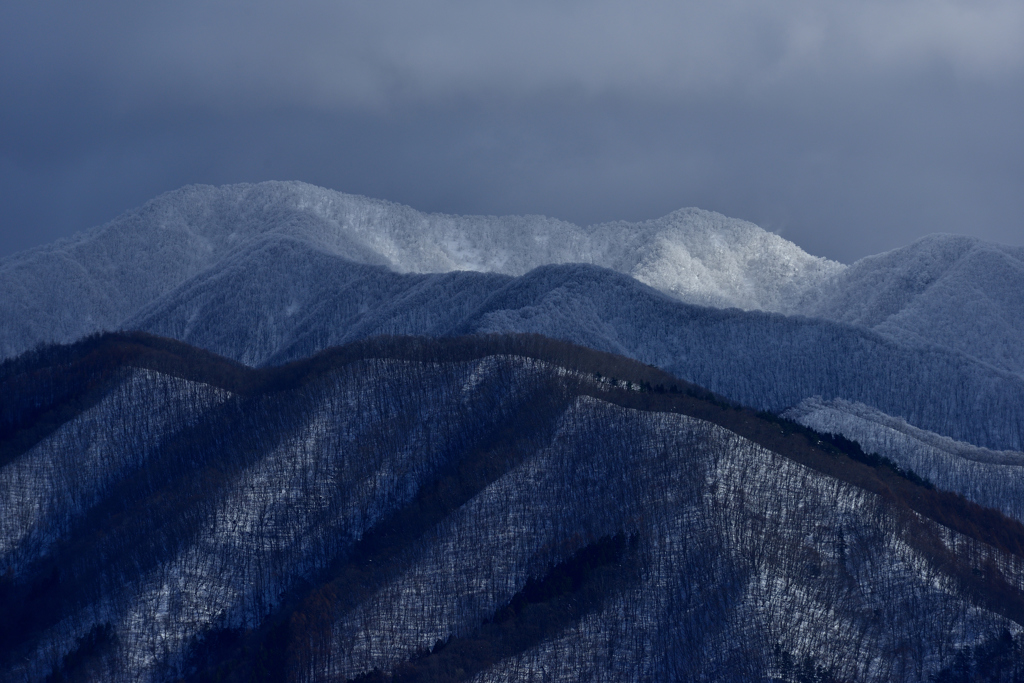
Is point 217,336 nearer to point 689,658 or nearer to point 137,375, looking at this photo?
point 137,375

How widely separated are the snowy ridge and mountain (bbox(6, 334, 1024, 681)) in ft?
57.5

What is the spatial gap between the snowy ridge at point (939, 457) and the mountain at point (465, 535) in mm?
17527

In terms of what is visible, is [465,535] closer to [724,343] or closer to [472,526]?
[472,526]

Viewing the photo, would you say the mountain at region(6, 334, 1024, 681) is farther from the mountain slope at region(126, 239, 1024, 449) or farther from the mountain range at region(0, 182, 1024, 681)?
the mountain slope at region(126, 239, 1024, 449)

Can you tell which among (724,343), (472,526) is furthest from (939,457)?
(472,526)

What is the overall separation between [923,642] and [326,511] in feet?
147

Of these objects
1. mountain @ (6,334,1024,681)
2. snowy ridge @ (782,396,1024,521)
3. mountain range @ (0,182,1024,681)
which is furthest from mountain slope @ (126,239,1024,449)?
mountain @ (6,334,1024,681)

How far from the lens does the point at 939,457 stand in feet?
376

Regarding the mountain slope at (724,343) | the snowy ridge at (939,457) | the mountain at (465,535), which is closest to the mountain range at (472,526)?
the mountain at (465,535)

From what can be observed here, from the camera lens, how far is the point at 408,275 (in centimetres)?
19450

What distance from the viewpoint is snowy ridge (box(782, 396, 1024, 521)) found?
4333 inches

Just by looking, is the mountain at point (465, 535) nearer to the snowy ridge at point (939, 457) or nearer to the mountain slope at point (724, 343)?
the snowy ridge at point (939, 457)

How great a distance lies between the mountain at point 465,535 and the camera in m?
74.4

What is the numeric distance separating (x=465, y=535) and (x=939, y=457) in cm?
5071
